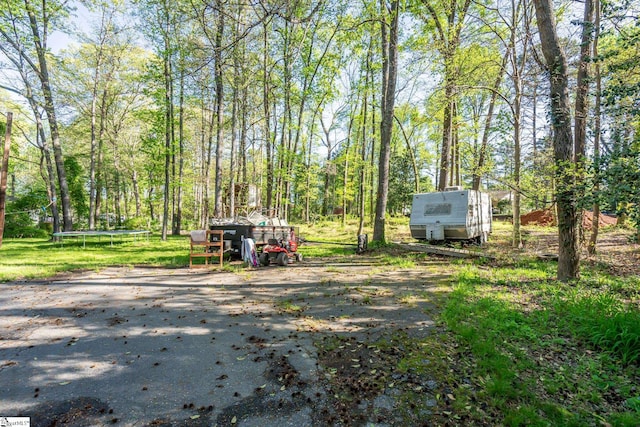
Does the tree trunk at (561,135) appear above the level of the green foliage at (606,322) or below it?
above

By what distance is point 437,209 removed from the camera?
481 inches

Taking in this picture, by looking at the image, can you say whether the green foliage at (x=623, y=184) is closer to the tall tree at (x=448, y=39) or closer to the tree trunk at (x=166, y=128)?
the tall tree at (x=448, y=39)

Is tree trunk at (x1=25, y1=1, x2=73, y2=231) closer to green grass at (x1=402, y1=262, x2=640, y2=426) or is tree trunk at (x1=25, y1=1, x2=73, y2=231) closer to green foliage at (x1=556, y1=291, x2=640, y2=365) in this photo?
green grass at (x1=402, y1=262, x2=640, y2=426)

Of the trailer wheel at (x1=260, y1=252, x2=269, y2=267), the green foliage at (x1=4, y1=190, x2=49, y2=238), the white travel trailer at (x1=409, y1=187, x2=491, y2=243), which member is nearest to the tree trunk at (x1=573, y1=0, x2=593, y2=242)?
the white travel trailer at (x1=409, y1=187, x2=491, y2=243)

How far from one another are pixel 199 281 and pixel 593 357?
7926 mm

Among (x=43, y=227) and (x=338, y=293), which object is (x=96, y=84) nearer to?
(x=43, y=227)

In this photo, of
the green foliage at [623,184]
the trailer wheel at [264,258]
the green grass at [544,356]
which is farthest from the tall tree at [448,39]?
the trailer wheel at [264,258]

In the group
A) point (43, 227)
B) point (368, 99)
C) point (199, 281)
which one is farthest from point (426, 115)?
point (43, 227)

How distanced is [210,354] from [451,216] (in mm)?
10398

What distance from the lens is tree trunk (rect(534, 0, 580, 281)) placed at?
611cm

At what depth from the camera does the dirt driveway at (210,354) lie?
273 cm

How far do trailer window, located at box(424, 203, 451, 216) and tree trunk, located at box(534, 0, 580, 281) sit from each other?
5297mm

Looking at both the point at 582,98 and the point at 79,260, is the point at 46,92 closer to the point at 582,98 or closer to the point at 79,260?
the point at 79,260

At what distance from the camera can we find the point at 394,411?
8.96ft
